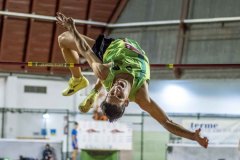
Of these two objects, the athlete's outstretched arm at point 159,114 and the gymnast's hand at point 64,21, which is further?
the gymnast's hand at point 64,21

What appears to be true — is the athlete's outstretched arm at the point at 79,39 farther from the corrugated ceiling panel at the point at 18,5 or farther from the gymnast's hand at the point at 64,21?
the corrugated ceiling panel at the point at 18,5

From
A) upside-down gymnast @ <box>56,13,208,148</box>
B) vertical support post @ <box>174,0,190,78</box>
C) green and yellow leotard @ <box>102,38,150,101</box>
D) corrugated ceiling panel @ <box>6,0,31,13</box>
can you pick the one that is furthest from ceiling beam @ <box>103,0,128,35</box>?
green and yellow leotard @ <box>102,38,150,101</box>

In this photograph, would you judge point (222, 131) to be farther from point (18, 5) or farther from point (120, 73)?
point (120, 73)

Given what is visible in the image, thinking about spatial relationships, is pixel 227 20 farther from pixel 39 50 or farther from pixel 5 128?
pixel 5 128

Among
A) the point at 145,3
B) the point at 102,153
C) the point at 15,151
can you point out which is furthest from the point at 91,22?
the point at 15,151

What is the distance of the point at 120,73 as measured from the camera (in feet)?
18.1

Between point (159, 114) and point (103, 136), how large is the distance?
789 centimetres

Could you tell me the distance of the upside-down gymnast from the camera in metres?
5.17

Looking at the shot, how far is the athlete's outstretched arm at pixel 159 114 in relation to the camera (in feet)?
19.3

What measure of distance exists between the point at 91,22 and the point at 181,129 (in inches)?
506

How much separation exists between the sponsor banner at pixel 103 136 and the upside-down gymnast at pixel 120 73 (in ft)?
23.8

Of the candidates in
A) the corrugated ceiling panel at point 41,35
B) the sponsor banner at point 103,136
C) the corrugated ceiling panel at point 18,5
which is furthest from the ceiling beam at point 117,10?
the sponsor banner at point 103,136

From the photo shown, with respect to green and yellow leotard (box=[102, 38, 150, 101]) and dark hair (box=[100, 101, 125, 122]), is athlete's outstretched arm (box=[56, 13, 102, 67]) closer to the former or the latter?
green and yellow leotard (box=[102, 38, 150, 101])

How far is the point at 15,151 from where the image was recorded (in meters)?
11.9
